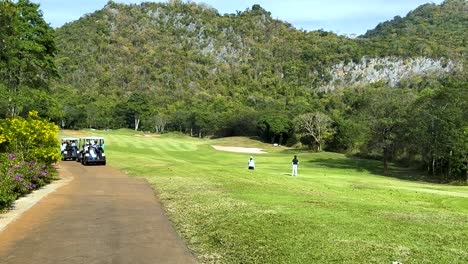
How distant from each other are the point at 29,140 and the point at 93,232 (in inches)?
496

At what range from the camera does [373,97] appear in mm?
53844

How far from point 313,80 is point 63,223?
189m

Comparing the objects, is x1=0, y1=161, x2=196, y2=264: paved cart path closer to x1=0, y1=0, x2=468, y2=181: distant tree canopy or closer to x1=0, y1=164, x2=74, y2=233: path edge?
x1=0, y1=164, x2=74, y2=233: path edge

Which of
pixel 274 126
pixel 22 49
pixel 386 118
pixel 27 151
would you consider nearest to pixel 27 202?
pixel 27 151

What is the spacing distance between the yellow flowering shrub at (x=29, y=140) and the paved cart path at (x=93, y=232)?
502 cm

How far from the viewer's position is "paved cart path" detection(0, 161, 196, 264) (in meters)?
8.84

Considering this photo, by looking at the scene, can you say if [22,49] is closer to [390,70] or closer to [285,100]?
[285,100]

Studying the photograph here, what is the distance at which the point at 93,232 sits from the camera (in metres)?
11.0

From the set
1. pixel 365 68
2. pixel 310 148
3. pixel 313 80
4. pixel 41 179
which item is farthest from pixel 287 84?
pixel 41 179

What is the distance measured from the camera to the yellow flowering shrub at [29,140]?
21250mm

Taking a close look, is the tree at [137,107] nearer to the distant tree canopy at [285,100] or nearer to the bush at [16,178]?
the distant tree canopy at [285,100]

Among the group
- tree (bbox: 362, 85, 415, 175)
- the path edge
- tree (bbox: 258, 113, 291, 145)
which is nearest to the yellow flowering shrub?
the path edge

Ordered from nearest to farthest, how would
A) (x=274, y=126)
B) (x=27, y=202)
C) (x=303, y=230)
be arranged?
(x=303, y=230) → (x=27, y=202) → (x=274, y=126)

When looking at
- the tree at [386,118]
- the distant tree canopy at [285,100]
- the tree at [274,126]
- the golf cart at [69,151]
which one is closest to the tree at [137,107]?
the distant tree canopy at [285,100]
